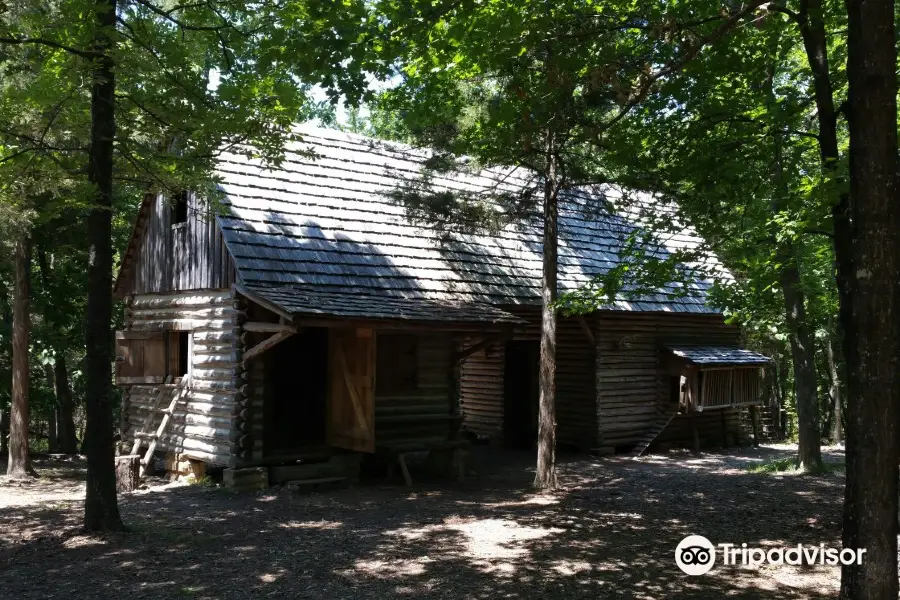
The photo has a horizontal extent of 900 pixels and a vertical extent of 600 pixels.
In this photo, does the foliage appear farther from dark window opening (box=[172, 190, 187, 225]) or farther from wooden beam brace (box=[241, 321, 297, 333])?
dark window opening (box=[172, 190, 187, 225])

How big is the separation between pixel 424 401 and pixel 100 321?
6.61 m

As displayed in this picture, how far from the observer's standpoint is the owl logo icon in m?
7.57

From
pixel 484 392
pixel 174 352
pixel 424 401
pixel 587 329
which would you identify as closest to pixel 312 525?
pixel 424 401

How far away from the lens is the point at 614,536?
29.8 ft

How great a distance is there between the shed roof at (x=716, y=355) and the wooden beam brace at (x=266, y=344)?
1014 centimetres

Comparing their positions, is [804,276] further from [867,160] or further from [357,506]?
[867,160]

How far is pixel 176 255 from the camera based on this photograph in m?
14.5

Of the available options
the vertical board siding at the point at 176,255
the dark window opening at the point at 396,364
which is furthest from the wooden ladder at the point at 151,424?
the dark window opening at the point at 396,364

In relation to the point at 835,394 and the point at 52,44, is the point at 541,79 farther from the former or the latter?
the point at 835,394

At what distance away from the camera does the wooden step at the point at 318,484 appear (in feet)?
39.9

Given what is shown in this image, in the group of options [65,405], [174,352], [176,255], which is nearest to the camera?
[176,255]

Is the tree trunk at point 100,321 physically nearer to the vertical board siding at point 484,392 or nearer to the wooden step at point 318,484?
the wooden step at point 318,484

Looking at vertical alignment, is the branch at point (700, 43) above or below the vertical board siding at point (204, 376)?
above

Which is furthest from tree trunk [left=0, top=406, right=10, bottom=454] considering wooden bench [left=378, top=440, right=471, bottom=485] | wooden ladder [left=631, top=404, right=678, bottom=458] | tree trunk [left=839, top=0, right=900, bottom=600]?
tree trunk [left=839, top=0, right=900, bottom=600]
